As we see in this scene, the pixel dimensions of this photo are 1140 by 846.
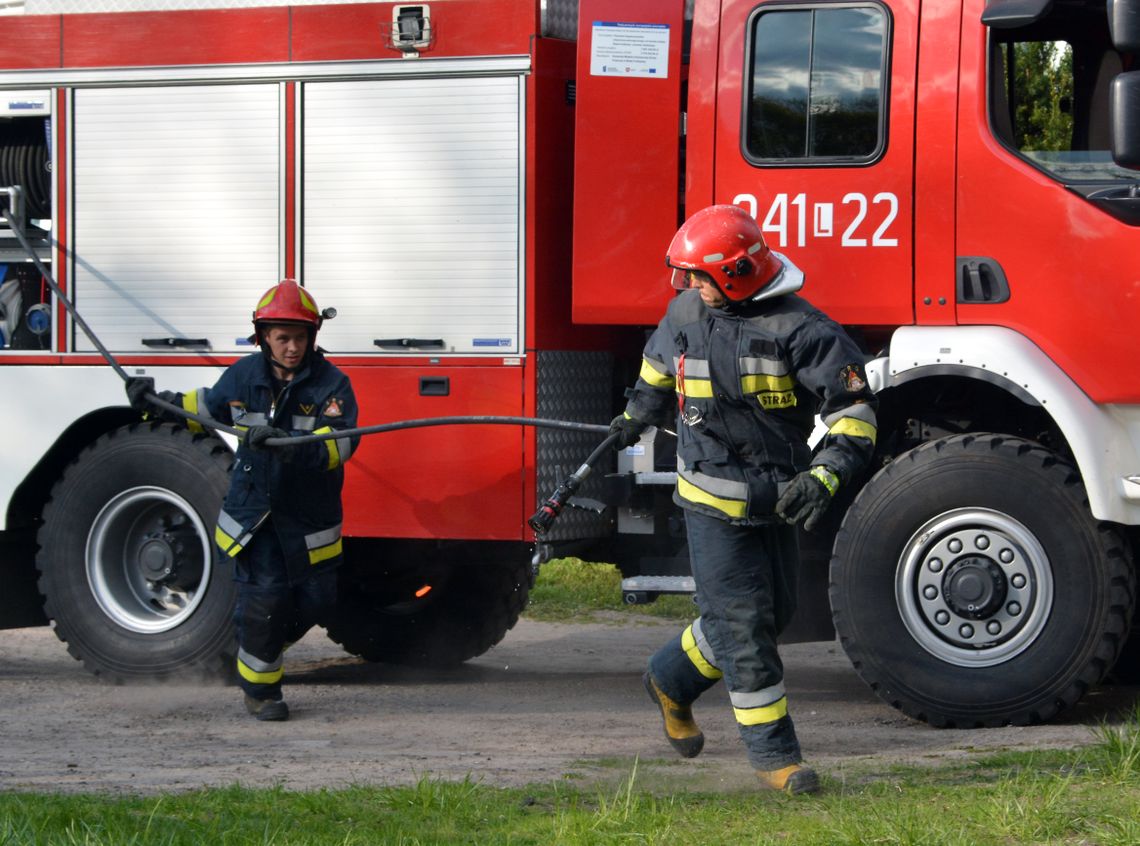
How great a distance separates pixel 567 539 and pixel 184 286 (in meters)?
1.96

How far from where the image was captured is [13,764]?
5.54 m

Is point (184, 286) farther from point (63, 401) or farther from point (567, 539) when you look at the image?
point (567, 539)

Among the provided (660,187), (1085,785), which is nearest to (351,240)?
(660,187)

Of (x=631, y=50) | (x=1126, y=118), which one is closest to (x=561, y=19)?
(x=631, y=50)

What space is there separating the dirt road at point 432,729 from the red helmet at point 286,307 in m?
1.56

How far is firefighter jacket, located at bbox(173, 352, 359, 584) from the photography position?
651cm

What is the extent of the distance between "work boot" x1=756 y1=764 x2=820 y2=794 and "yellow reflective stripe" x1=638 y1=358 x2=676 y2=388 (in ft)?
4.23

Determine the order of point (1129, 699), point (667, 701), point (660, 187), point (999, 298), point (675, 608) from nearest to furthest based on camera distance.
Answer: point (667, 701) < point (999, 298) < point (660, 187) < point (1129, 699) < point (675, 608)

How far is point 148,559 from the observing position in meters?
7.23

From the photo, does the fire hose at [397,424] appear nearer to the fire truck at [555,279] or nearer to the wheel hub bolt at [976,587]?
the fire truck at [555,279]

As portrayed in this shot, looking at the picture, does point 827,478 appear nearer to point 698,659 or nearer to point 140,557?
point 698,659

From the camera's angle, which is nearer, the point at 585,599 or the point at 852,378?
the point at 852,378

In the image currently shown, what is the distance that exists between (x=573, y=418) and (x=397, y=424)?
31.6 inches

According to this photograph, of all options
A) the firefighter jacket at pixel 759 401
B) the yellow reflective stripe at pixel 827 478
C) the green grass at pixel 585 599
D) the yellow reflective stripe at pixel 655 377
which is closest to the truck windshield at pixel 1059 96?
the firefighter jacket at pixel 759 401
